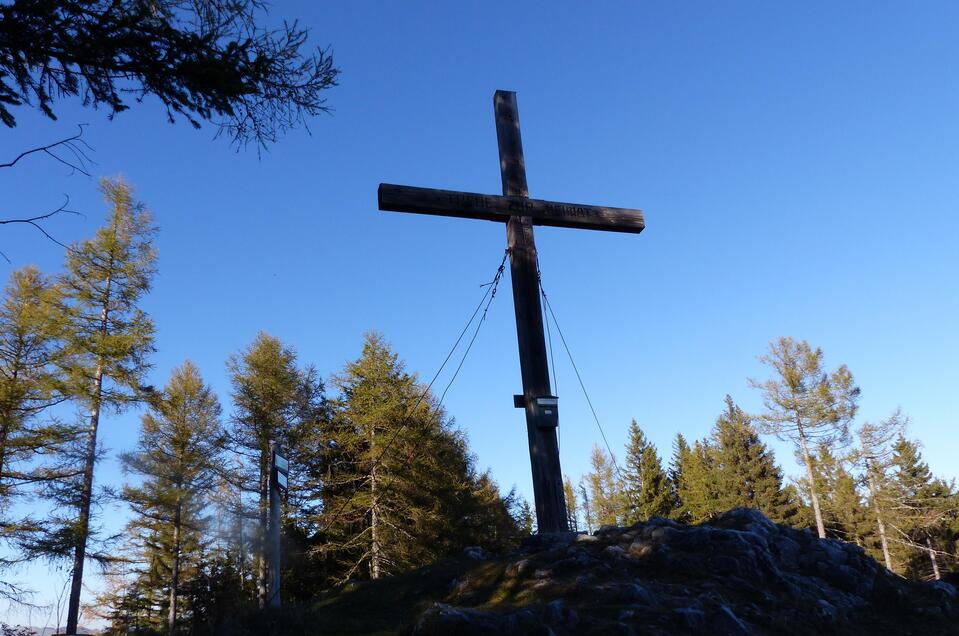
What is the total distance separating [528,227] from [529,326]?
158 centimetres

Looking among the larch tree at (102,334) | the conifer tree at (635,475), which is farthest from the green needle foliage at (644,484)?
the larch tree at (102,334)

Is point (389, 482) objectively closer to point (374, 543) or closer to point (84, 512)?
point (374, 543)

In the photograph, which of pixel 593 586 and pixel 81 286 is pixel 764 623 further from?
pixel 81 286

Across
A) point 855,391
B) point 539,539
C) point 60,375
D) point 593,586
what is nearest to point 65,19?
point 593,586

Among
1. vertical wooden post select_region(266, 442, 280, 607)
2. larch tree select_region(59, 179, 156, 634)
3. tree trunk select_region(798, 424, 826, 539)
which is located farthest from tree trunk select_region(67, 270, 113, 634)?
tree trunk select_region(798, 424, 826, 539)

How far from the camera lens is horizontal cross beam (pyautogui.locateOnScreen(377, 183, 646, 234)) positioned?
9.09 metres

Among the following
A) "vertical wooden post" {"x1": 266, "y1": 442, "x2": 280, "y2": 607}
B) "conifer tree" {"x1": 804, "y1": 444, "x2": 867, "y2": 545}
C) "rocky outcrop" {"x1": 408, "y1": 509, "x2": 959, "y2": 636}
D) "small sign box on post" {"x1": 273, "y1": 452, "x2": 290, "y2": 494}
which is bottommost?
"rocky outcrop" {"x1": 408, "y1": 509, "x2": 959, "y2": 636}

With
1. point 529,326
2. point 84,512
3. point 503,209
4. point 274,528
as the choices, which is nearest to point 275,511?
point 274,528

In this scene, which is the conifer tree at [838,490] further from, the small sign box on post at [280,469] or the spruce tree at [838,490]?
the small sign box on post at [280,469]

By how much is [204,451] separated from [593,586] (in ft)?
72.7

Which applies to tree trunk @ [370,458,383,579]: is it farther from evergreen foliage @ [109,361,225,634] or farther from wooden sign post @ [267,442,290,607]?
wooden sign post @ [267,442,290,607]

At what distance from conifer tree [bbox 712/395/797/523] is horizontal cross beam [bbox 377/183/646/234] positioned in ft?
121

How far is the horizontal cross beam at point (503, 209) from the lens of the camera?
9086 millimetres

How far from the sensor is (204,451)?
25000mm
